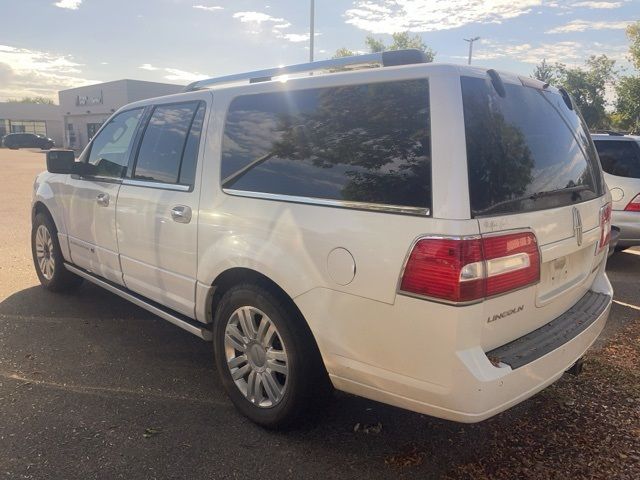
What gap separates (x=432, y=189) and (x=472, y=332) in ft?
2.05

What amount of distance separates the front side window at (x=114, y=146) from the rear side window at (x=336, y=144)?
1.35m

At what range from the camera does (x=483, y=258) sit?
2135 millimetres

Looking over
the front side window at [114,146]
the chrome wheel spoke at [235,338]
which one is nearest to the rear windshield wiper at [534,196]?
the chrome wheel spoke at [235,338]

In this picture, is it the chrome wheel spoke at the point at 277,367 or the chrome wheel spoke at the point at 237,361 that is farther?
the chrome wheel spoke at the point at 237,361

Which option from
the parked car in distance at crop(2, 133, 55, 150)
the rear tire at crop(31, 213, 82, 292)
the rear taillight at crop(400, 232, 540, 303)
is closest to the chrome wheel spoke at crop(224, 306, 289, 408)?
the rear taillight at crop(400, 232, 540, 303)

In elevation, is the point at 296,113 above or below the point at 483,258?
above

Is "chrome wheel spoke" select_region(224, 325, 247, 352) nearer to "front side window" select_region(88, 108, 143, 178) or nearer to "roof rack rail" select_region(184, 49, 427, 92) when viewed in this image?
"roof rack rail" select_region(184, 49, 427, 92)

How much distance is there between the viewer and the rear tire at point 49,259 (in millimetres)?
5102

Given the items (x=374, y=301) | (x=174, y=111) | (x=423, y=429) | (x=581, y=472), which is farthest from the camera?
(x=174, y=111)

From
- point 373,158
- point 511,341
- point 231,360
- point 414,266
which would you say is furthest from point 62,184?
point 511,341

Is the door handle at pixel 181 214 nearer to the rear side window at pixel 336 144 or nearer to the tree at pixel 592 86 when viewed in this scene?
the rear side window at pixel 336 144

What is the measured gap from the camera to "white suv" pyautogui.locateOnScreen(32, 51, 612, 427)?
7.13 feet

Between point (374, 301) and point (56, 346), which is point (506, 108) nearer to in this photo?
point (374, 301)

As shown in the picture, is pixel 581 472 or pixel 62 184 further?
pixel 62 184
